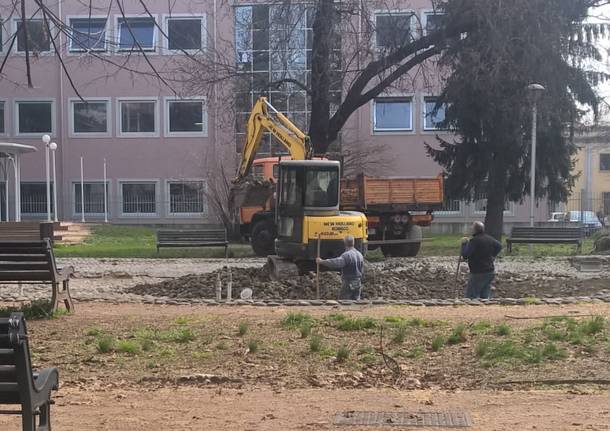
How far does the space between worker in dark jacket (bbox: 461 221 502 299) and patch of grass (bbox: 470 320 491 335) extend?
433 cm

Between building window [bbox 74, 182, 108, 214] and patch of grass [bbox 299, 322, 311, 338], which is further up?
building window [bbox 74, 182, 108, 214]

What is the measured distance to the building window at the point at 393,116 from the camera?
4550 cm

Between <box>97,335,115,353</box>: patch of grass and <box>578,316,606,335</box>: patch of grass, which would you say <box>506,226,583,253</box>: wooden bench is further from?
<box>97,335,115,353</box>: patch of grass

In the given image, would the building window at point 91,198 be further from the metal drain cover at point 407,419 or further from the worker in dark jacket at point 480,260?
the metal drain cover at point 407,419

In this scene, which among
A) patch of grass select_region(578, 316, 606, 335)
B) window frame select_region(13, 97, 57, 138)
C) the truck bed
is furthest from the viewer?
window frame select_region(13, 97, 57, 138)

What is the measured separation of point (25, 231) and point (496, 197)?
62.3 ft

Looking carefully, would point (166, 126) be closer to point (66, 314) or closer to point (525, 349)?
point (66, 314)

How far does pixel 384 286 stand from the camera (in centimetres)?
1504

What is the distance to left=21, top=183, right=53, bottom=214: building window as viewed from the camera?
4647 centimetres

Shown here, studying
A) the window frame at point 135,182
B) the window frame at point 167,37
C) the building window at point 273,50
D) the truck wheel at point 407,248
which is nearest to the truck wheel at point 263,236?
the building window at point 273,50

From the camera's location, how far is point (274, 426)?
529 cm

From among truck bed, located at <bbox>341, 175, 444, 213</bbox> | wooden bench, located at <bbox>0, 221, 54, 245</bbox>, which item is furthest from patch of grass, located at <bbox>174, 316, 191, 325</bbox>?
wooden bench, located at <bbox>0, 221, 54, 245</bbox>

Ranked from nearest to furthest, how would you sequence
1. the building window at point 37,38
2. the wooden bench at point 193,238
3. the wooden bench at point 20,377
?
the wooden bench at point 20,377 < the building window at point 37,38 < the wooden bench at point 193,238

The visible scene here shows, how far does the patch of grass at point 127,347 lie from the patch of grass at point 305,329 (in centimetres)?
181
